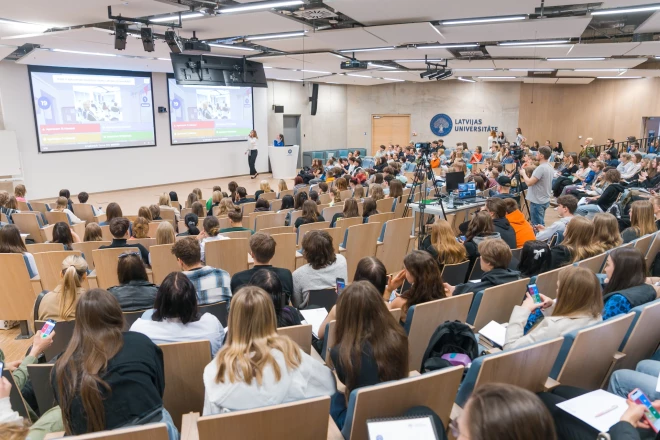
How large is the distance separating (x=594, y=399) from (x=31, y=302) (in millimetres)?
4761

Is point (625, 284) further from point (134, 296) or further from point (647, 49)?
point (647, 49)

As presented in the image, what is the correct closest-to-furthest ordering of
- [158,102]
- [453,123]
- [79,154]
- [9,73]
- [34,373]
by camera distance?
[34,373] < [9,73] < [79,154] < [158,102] < [453,123]

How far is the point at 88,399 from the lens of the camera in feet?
6.17

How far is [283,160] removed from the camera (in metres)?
15.6

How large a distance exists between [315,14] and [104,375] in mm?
6281

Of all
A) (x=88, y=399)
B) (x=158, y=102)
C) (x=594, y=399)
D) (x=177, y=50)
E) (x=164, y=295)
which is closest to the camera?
(x=88, y=399)

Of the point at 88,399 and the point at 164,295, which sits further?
the point at 164,295

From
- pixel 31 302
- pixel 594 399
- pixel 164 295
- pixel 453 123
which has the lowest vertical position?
pixel 31 302

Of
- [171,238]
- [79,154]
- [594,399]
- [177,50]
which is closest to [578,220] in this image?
[594,399]

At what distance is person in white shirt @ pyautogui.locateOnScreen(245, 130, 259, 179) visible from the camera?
50.8 feet

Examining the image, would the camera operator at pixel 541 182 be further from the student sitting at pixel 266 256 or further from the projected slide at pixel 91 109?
the projected slide at pixel 91 109

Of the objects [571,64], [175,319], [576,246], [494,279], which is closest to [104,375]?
[175,319]

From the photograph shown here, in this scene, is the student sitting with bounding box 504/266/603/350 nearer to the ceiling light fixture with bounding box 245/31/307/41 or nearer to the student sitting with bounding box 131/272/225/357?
the student sitting with bounding box 131/272/225/357

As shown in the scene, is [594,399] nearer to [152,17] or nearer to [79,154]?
[152,17]
